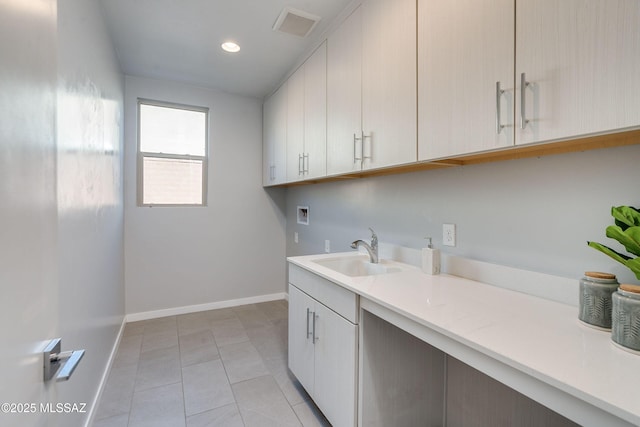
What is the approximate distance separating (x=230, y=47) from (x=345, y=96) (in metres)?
1.26

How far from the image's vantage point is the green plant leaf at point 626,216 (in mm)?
832

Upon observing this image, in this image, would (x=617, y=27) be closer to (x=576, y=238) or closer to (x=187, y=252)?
(x=576, y=238)

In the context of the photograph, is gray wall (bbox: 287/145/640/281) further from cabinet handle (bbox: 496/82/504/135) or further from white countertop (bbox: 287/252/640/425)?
cabinet handle (bbox: 496/82/504/135)

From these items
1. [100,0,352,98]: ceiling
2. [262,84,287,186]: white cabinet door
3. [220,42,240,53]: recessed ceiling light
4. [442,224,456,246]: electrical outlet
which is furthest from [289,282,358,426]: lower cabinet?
[220,42,240,53]: recessed ceiling light

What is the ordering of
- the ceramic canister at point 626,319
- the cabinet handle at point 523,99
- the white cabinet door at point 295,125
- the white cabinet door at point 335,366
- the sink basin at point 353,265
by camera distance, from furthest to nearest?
the white cabinet door at point 295,125, the sink basin at point 353,265, the white cabinet door at point 335,366, the cabinet handle at point 523,99, the ceramic canister at point 626,319

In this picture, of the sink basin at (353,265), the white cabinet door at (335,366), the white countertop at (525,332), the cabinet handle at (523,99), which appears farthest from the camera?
the sink basin at (353,265)

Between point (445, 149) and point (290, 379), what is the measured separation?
1.85 meters

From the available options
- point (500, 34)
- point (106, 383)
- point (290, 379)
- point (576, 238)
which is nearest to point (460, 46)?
point (500, 34)

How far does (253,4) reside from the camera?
1878 millimetres

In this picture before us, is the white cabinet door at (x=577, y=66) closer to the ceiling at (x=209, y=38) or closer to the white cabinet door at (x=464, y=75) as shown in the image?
the white cabinet door at (x=464, y=75)

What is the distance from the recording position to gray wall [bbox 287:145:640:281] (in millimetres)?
998

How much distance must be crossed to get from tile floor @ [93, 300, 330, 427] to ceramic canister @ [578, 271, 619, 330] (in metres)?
1.41

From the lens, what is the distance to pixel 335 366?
1449 mm

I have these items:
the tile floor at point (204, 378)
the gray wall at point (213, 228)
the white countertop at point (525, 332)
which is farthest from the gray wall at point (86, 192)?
the white countertop at point (525, 332)
